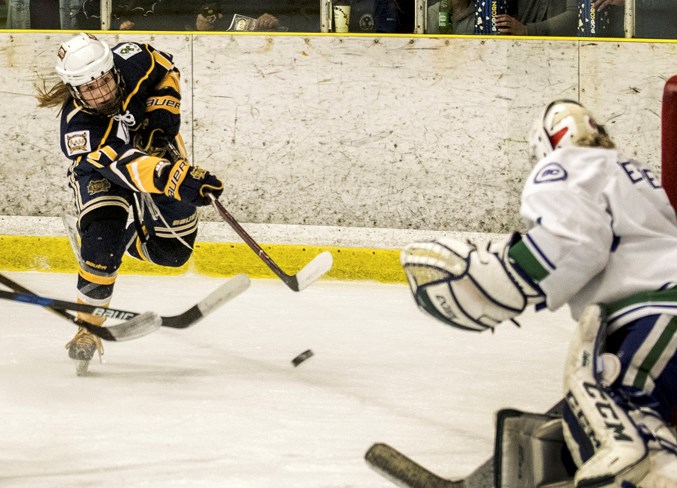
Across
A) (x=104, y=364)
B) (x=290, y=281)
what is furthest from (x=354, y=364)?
(x=104, y=364)

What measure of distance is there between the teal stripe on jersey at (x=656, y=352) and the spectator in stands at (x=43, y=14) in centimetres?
391

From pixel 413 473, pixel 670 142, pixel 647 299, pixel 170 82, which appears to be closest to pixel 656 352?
pixel 647 299

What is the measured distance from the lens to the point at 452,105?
4.66 metres

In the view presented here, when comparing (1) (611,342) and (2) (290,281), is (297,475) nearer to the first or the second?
(1) (611,342)

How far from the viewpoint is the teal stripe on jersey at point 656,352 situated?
1587 millimetres

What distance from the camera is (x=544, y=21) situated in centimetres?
468

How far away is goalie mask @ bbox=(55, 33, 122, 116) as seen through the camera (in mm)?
3137

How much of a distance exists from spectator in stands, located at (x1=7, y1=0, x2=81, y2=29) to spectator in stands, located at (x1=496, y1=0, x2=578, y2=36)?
6.05 feet

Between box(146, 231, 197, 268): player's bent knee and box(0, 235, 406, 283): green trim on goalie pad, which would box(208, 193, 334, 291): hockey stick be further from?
box(0, 235, 406, 283): green trim on goalie pad

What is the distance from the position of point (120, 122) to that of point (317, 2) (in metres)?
1.72

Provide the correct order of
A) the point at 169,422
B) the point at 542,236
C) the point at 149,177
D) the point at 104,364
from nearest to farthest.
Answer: the point at 542,236 → the point at 169,422 → the point at 149,177 → the point at 104,364

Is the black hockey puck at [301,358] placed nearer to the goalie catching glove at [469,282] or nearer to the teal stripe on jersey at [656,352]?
the goalie catching glove at [469,282]

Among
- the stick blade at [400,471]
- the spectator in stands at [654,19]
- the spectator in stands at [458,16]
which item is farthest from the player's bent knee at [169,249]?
the spectator in stands at [654,19]

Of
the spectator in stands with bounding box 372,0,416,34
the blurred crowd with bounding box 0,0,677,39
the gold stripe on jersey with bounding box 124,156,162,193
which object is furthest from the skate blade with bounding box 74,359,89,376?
the spectator in stands with bounding box 372,0,416,34
